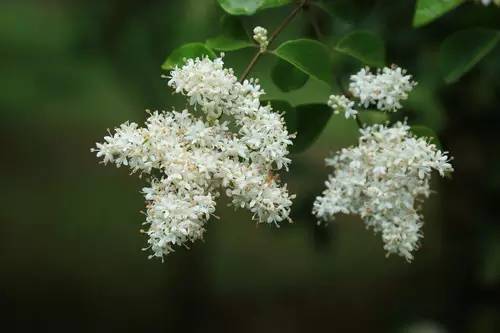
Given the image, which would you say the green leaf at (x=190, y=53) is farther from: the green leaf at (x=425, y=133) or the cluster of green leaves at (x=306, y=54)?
the green leaf at (x=425, y=133)

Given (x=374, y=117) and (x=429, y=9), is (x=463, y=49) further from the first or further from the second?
(x=429, y=9)

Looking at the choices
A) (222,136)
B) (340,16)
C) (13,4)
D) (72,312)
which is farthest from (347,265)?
(222,136)

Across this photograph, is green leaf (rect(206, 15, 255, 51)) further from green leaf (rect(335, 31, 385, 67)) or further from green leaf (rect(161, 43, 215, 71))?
green leaf (rect(335, 31, 385, 67))

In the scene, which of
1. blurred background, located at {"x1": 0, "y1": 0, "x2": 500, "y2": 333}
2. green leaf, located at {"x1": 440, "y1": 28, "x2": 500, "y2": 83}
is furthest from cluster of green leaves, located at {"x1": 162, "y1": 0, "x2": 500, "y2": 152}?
blurred background, located at {"x1": 0, "y1": 0, "x2": 500, "y2": 333}

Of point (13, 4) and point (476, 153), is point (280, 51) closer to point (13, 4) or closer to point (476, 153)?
point (476, 153)

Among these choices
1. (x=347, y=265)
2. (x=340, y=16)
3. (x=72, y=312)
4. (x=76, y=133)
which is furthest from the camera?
(x=76, y=133)

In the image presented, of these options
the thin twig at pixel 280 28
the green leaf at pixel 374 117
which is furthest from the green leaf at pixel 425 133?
the thin twig at pixel 280 28

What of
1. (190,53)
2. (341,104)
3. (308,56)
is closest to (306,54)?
(308,56)
